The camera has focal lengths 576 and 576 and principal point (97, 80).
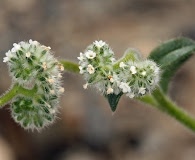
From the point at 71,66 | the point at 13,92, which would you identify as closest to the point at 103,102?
the point at 71,66

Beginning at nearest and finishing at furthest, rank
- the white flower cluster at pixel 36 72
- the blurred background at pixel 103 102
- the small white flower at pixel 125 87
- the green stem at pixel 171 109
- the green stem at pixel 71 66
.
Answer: the small white flower at pixel 125 87
the white flower cluster at pixel 36 72
the green stem at pixel 71 66
the green stem at pixel 171 109
the blurred background at pixel 103 102

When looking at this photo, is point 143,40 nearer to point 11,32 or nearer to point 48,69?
point 11,32

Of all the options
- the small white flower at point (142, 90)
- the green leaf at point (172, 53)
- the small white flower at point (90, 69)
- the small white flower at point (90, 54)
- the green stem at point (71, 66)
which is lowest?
the small white flower at point (142, 90)

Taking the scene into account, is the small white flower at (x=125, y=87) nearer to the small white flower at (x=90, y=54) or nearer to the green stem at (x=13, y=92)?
the small white flower at (x=90, y=54)

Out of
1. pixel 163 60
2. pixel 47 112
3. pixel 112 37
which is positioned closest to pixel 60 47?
pixel 112 37

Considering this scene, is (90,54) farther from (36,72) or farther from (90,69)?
(36,72)

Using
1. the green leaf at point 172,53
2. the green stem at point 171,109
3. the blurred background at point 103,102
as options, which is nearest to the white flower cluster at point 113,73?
the green stem at point 171,109

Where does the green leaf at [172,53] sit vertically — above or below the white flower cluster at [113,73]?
above
